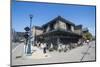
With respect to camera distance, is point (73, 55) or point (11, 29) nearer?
point (11, 29)

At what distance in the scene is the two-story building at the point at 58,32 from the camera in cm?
237

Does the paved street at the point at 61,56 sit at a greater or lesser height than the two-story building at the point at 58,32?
lesser

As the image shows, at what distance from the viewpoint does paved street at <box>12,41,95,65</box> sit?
89.3 inches

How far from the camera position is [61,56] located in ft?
7.98

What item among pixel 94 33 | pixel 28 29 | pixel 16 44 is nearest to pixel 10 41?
pixel 16 44

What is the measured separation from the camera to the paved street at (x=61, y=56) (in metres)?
2.27

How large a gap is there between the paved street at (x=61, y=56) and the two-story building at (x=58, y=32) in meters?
0.12

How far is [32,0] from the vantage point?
2.33m

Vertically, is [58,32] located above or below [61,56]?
above

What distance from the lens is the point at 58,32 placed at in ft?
7.98

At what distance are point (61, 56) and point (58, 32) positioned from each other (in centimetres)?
30

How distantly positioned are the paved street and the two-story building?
0.12m
